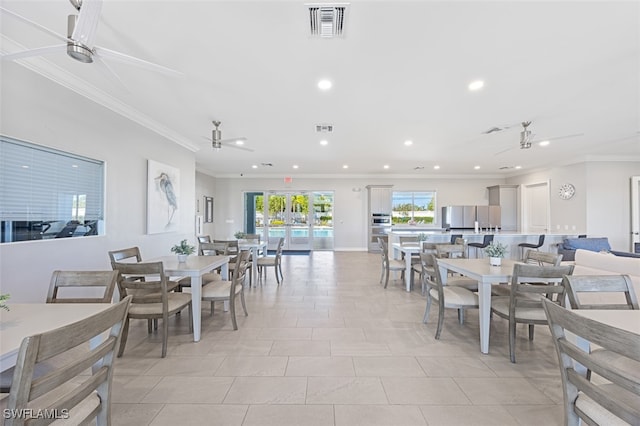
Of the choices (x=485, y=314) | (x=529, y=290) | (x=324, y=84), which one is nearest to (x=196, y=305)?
(x=324, y=84)

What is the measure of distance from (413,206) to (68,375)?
10.1m

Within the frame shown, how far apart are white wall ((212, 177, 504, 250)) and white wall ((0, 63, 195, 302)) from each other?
5085mm

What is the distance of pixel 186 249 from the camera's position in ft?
11.0

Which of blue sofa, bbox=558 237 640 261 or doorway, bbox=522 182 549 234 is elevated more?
doorway, bbox=522 182 549 234

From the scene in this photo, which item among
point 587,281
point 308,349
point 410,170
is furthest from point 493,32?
point 410,170

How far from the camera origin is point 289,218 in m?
10.1

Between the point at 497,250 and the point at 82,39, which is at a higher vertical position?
the point at 82,39

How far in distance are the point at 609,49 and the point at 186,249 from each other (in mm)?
4614

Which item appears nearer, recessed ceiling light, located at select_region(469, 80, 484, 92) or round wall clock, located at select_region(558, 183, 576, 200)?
recessed ceiling light, located at select_region(469, 80, 484, 92)

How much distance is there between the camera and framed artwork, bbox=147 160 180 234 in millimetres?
4402

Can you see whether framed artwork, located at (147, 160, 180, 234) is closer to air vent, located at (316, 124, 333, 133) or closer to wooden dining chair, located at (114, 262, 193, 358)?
wooden dining chair, located at (114, 262, 193, 358)

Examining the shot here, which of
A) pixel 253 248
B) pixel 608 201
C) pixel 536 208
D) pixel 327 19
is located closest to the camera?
pixel 327 19

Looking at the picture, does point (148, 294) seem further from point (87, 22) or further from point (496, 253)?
point (496, 253)

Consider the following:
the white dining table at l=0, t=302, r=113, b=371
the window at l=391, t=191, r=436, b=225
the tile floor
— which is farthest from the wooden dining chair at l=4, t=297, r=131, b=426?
the window at l=391, t=191, r=436, b=225
